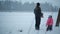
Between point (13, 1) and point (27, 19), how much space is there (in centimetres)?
25

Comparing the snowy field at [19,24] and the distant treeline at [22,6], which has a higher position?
the distant treeline at [22,6]

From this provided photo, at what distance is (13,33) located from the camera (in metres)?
1.25

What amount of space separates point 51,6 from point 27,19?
307 millimetres

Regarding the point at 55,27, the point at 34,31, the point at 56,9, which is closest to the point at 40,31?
the point at 34,31

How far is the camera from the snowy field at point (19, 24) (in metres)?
1.24

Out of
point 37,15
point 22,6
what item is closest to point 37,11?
point 37,15

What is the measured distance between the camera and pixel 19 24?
4.11 ft

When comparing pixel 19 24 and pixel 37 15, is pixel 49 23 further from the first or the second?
pixel 19 24

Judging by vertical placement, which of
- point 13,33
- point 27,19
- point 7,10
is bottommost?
point 13,33

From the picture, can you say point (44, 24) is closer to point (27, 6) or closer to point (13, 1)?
point (27, 6)

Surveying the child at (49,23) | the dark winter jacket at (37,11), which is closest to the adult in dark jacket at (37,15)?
the dark winter jacket at (37,11)

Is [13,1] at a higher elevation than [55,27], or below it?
higher

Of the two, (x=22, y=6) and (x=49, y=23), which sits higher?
(x=22, y=6)

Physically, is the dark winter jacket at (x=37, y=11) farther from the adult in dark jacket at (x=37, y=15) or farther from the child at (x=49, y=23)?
the child at (x=49, y=23)
